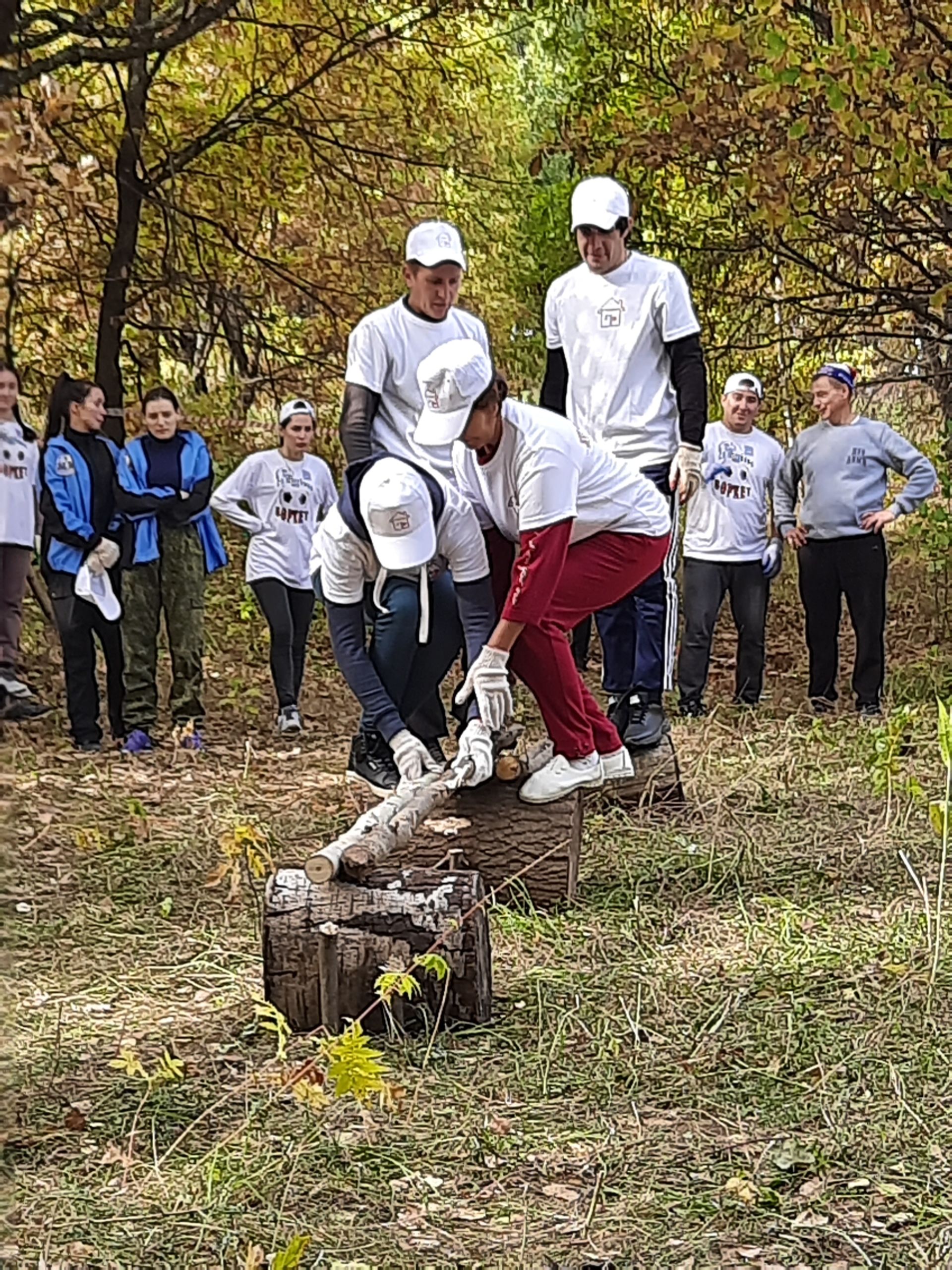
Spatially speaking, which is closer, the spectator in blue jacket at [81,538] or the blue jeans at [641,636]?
the blue jeans at [641,636]

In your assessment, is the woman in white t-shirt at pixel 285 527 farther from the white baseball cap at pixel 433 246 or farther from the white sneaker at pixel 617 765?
the white sneaker at pixel 617 765

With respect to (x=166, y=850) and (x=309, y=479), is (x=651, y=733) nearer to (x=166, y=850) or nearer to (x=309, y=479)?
(x=166, y=850)

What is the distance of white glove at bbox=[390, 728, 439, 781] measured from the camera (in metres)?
4.11

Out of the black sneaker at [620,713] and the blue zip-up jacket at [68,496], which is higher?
the blue zip-up jacket at [68,496]

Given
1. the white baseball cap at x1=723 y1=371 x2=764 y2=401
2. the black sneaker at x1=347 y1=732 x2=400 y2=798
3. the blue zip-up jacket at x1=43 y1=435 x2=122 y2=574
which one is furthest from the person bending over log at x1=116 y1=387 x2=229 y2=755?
the white baseball cap at x1=723 y1=371 x2=764 y2=401

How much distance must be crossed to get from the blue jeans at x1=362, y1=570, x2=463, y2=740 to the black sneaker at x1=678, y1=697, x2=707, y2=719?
254 cm

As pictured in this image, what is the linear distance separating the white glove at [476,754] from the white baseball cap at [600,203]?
6.60 ft

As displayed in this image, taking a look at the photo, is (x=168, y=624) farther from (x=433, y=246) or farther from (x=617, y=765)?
(x=617, y=765)

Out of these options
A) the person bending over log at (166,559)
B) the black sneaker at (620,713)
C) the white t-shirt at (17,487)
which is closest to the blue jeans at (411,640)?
the black sneaker at (620,713)

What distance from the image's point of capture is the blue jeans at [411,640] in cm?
459

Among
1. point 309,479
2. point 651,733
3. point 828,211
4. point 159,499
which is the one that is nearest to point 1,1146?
point 651,733

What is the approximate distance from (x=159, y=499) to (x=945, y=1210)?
16.9 feet

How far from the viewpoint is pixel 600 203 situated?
525cm

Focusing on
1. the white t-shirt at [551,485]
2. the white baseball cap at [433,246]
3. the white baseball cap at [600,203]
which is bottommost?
the white t-shirt at [551,485]
